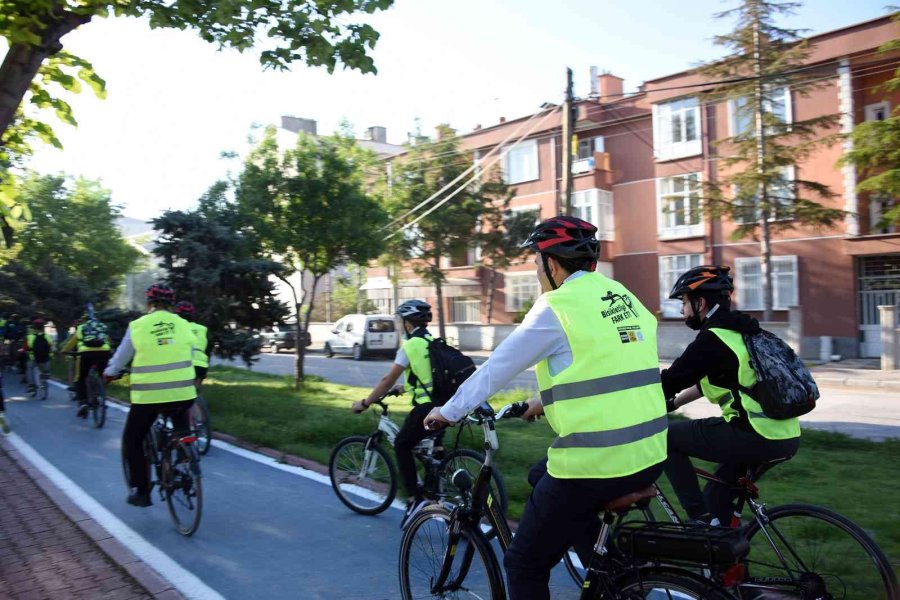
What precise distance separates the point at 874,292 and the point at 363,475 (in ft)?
76.8

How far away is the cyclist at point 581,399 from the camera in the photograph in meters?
2.79

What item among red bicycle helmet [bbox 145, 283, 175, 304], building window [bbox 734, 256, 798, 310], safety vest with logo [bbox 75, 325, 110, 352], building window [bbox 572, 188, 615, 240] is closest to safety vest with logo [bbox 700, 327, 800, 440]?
red bicycle helmet [bbox 145, 283, 175, 304]

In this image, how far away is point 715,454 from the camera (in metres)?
3.88

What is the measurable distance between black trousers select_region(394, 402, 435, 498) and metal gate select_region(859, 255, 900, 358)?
2309 cm

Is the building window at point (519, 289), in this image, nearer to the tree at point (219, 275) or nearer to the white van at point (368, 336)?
the white van at point (368, 336)

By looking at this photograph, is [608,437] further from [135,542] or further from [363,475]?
[135,542]

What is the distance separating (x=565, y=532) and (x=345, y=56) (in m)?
6.01

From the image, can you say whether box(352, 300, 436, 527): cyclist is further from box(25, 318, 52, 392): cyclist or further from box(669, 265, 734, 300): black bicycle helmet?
box(25, 318, 52, 392): cyclist

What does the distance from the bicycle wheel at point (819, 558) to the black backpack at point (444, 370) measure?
2530mm

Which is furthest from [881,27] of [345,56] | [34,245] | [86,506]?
[34,245]

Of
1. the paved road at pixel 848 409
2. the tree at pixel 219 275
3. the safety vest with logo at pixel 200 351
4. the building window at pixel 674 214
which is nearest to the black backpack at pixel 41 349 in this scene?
the tree at pixel 219 275

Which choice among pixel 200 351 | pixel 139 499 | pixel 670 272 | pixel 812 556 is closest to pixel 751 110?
pixel 670 272

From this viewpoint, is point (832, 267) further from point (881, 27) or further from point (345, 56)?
point (345, 56)

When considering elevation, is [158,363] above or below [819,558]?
above
